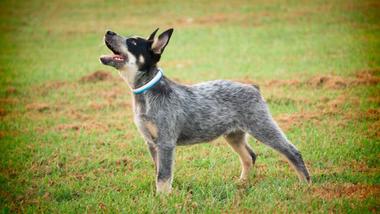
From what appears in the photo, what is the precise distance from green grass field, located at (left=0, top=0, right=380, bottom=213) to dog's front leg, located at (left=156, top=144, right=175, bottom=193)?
0.57ft

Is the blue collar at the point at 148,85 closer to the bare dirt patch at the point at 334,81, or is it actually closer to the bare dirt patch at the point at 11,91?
the bare dirt patch at the point at 334,81

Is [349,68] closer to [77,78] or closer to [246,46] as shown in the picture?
[246,46]

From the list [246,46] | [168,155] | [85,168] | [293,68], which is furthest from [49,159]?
[246,46]

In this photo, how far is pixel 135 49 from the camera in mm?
6863

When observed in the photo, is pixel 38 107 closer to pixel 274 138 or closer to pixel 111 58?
pixel 111 58

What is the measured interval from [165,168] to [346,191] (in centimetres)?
247

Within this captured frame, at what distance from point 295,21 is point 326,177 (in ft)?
61.7

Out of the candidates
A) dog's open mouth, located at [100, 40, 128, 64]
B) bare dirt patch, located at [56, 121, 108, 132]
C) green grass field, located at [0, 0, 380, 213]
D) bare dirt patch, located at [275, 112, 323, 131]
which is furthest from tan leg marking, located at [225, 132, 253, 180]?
bare dirt patch, located at [56, 121, 108, 132]

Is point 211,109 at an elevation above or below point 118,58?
below

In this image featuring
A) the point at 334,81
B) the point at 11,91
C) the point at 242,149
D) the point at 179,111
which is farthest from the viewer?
the point at 11,91

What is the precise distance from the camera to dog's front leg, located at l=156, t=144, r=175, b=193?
6.72 metres

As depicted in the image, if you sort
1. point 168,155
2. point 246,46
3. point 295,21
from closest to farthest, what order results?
point 168,155 → point 246,46 → point 295,21

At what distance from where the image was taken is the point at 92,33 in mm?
25500

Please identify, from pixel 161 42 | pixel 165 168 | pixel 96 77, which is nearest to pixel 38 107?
pixel 96 77
